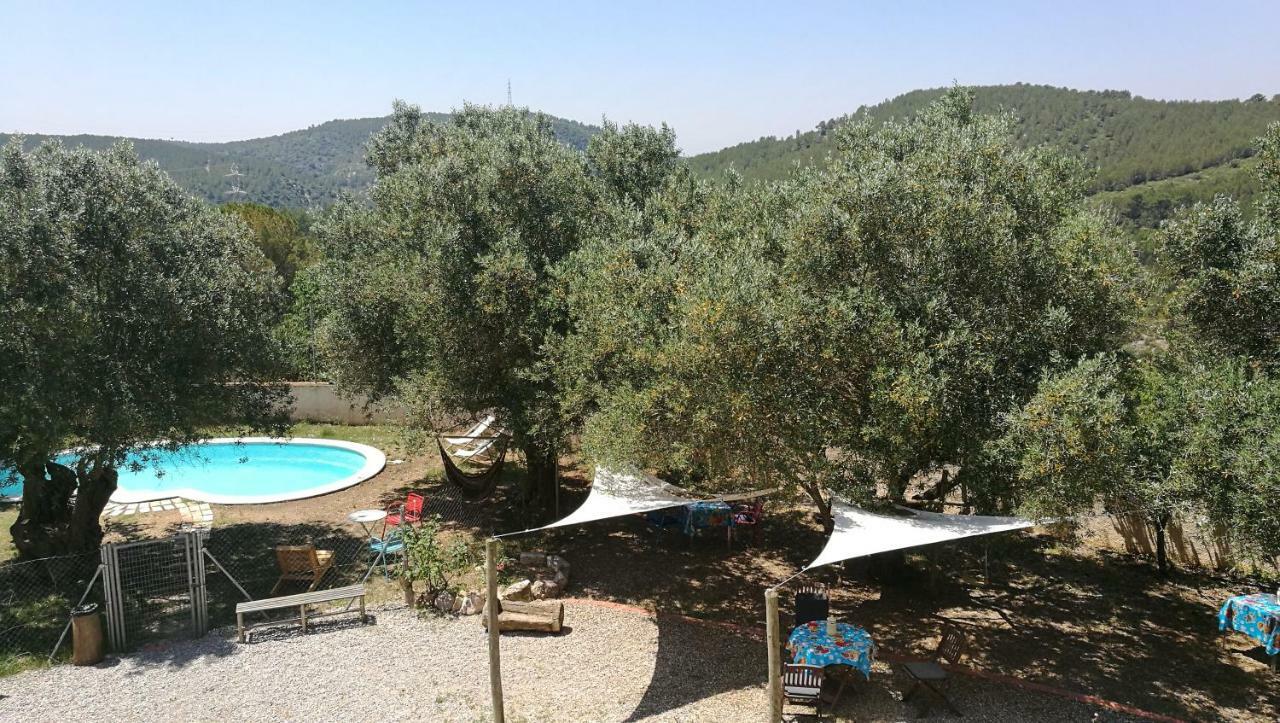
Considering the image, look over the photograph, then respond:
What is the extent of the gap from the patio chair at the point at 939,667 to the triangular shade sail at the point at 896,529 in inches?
47.4

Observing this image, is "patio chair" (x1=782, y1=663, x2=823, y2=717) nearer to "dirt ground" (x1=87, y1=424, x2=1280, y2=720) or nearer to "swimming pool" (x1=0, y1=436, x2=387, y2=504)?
"dirt ground" (x1=87, y1=424, x2=1280, y2=720)

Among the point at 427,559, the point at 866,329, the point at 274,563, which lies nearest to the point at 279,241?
the point at 274,563

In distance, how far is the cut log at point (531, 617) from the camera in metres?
10.0

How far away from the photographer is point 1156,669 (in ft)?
30.3

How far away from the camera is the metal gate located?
9477 millimetres

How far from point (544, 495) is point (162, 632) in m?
7.23

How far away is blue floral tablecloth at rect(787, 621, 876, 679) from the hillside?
7067 cm

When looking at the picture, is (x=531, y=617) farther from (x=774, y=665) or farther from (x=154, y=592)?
(x=154, y=592)

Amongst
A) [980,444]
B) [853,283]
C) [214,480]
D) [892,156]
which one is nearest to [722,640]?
[980,444]

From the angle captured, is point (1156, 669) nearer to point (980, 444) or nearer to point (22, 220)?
point (980, 444)

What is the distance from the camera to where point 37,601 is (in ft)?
34.9

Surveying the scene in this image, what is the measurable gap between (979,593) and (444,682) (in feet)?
27.2

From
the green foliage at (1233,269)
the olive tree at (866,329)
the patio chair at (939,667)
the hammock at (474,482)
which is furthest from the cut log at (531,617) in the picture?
the green foliage at (1233,269)

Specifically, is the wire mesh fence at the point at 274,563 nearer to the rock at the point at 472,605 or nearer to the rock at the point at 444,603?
the rock at the point at 444,603
